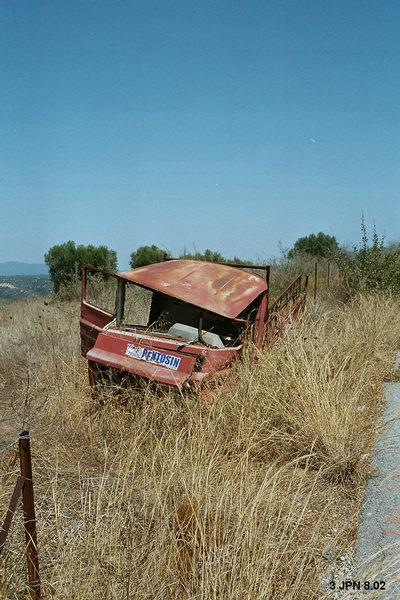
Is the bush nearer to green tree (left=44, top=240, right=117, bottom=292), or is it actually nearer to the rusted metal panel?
the rusted metal panel

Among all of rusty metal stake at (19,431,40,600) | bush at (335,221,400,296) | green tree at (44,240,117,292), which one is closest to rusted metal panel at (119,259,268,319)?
rusty metal stake at (19,431,40,600)

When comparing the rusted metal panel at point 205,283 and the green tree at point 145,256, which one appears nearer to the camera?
the rusted metal panel at point 205,283

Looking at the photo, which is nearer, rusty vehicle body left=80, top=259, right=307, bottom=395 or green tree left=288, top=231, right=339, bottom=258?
rusty vehicle body left=80, top=259, right=307, bottom=395

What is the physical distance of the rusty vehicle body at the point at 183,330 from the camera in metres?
4.66

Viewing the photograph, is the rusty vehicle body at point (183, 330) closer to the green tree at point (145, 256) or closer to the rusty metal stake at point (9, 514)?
the rusty metal stake at point (9, 514)

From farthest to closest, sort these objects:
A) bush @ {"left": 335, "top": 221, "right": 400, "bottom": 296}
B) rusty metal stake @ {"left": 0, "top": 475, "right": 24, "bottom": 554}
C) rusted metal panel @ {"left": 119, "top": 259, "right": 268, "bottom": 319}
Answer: bush @ {"left": 335, "top": 221, "right": 400, "bottom": 296} → rusted metal panel @ {"left": 119, "top": 259, "right": 268, "bottom": 319} → rusty metal stake @ {"left": 0, "top": 475, "right": 24, "bottom": 554}

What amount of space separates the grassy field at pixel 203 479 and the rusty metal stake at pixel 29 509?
12 cm

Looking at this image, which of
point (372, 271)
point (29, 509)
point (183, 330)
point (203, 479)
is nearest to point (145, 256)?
point (372, 271)

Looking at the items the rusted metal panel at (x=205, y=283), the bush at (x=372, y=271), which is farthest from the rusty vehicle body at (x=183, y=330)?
the bush at (x=372, y=271)

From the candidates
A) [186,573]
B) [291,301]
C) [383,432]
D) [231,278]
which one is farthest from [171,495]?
[291,301]

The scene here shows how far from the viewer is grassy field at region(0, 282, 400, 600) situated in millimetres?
2443

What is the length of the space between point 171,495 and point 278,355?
2.42 metres

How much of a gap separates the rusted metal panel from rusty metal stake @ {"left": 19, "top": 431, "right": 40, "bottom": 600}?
310 centimetres

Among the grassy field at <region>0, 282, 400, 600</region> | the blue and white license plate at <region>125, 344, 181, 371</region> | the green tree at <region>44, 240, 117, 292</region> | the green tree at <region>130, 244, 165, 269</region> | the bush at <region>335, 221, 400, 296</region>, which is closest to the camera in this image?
the grassy field at <region>0, 282, 400, 600</region>
